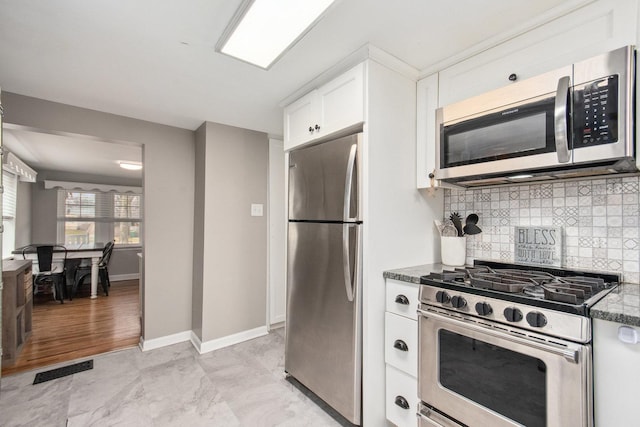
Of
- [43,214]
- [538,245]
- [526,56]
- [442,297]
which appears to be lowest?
[442,297]

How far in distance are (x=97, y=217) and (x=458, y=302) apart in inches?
286

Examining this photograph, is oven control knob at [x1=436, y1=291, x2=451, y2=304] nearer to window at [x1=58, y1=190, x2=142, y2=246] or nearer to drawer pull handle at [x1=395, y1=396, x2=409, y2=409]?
drawer pull handle at [x1=395, y1=396, x2=409, y2=409]

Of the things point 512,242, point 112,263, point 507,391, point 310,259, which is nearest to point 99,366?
point 310,259

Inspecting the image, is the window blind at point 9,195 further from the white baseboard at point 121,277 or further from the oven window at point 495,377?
the oven window at point 495,377

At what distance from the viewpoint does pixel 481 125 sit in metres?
1.59

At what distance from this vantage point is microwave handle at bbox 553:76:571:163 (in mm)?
1276

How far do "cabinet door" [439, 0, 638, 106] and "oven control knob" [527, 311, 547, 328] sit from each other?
116 centimetres

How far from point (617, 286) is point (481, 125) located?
3.24 feet

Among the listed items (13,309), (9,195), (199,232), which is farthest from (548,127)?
(9,195)

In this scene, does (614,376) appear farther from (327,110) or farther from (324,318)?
(327,110)

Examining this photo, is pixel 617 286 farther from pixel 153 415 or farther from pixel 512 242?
pixel 153 415

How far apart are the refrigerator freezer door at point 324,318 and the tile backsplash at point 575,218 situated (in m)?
0.92

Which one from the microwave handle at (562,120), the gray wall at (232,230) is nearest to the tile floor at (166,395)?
the gray wall at (232,230)

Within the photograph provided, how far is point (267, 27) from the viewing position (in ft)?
4.68
